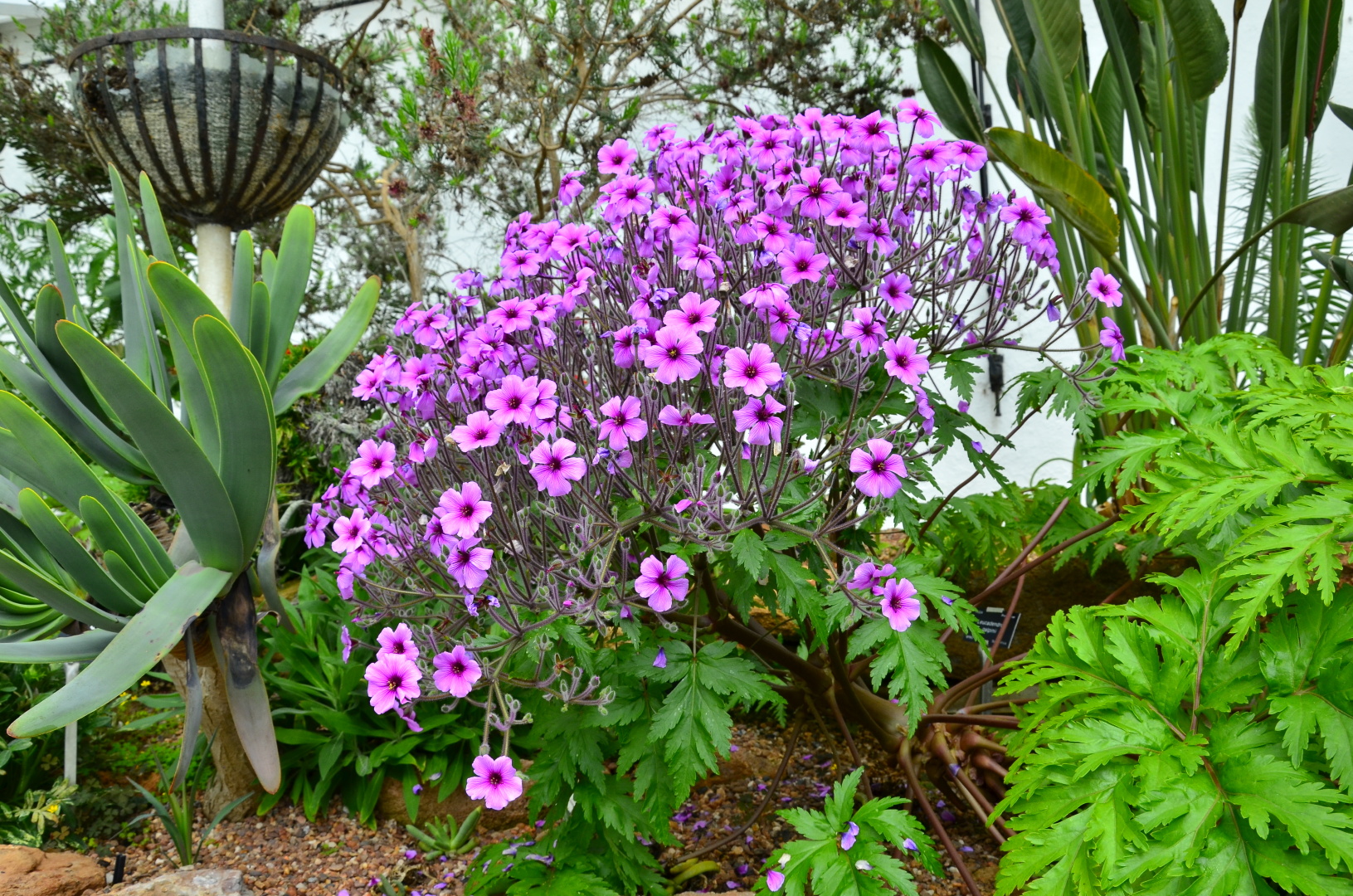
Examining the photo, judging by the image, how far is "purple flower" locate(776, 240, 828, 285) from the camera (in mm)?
1567

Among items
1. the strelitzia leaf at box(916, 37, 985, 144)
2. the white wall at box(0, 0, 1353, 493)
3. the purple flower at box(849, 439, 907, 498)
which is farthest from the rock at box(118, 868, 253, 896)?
the white wall at box(0, 0, 1353, 493)

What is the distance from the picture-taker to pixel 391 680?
4.37 ft

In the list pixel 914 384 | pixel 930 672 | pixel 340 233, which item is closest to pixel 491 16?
pixel 340 233

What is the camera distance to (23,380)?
2.04 m

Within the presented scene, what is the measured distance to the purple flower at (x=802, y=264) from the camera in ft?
5.14

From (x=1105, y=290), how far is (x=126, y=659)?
6.58 feet

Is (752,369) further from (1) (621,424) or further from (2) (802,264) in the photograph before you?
(2) (802,264)

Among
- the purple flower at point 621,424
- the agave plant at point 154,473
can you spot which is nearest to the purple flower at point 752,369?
the purple flower at point 621,424

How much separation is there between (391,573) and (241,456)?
0.39 meters

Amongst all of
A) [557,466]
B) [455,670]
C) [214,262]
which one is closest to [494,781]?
[455,670]

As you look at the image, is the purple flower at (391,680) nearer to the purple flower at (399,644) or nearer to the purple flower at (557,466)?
the purple flower at (399,644)

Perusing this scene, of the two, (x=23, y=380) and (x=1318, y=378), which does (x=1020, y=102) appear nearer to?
(x=1318, y=378)

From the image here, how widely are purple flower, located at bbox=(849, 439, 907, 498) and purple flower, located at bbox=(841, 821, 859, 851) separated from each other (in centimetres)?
60

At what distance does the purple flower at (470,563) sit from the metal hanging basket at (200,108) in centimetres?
177
